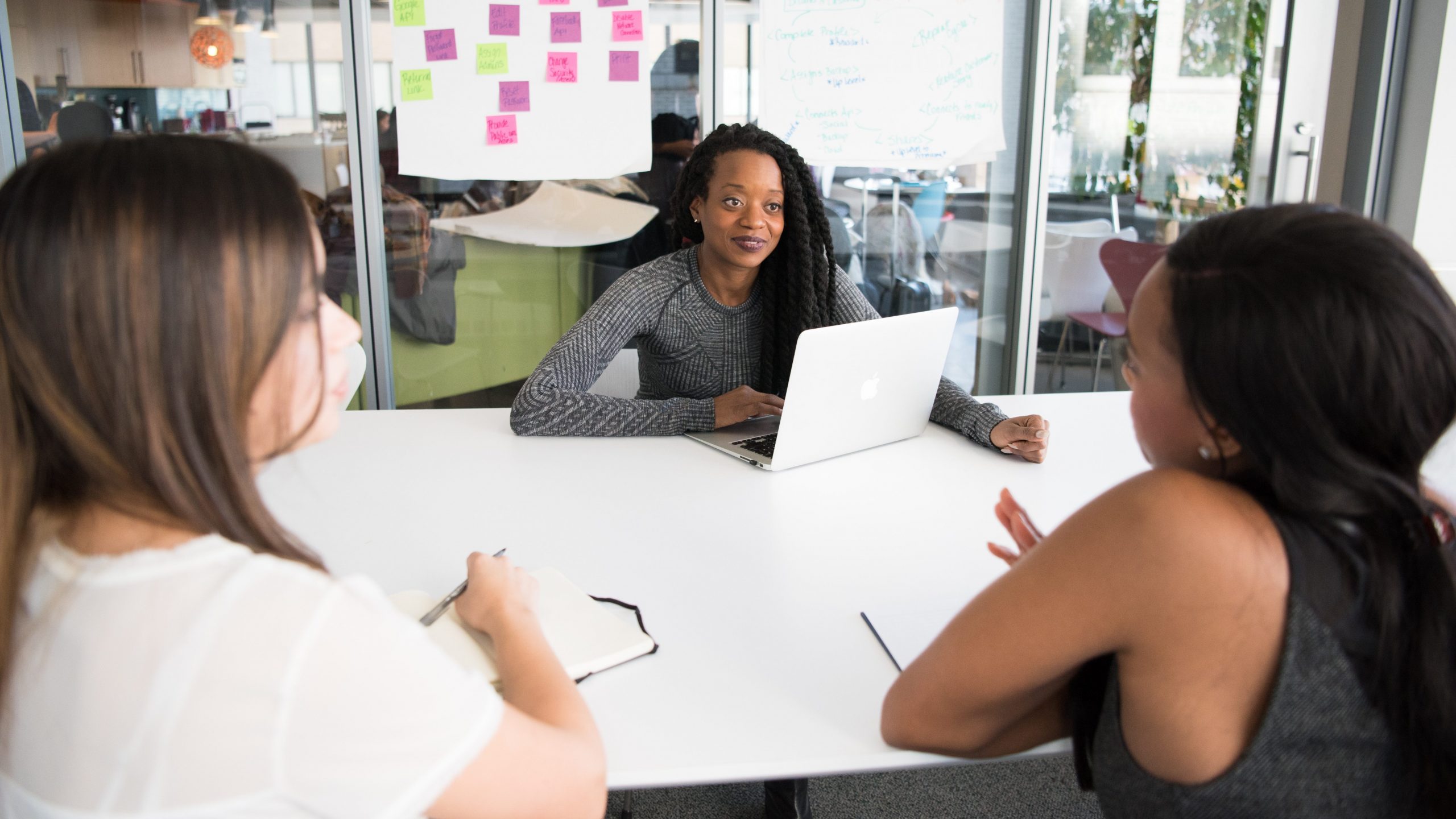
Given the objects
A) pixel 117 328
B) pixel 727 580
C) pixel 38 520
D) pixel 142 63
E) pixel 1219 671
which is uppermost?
pixel 142 63

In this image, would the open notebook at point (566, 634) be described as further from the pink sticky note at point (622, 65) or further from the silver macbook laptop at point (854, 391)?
the pink sticky note at point (622, 65)

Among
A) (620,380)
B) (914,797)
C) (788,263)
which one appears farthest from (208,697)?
(620,380)

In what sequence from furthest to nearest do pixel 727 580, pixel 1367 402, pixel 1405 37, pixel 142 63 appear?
pixel 1405 37
pixel 142 63
pixel 727 580
pixel 1367 402

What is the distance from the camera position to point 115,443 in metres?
0.64

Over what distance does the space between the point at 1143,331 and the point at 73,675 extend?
0.82 meters

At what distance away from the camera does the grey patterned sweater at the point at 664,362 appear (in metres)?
1.81

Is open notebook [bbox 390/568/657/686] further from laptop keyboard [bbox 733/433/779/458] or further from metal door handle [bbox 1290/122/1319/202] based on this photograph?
metal door handle [bbox 1290/122/1319/202]

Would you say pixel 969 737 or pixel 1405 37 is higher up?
pixel 1405 37

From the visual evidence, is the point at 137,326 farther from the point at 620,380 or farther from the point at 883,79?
the point at 883,79

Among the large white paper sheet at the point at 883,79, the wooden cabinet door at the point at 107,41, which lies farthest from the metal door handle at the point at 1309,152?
the wooden cabinet door at the point at 107,41

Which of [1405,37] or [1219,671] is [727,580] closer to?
[1219,671]

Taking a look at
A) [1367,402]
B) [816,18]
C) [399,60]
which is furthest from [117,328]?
[816,18]

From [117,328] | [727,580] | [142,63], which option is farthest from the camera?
[142,63]

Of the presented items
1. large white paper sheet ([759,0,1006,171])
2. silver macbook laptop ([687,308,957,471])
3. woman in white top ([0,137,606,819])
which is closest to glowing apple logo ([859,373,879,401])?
silver macbook laptop ([687,308,957,471])
